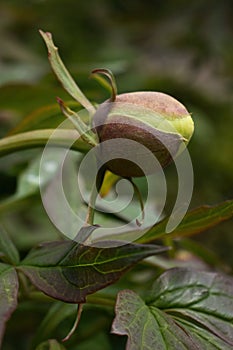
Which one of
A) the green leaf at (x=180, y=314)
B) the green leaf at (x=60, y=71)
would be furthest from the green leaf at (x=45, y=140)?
the green leaf at (x=180, y=314)

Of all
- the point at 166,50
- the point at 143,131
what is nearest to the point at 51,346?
the point at 143,131

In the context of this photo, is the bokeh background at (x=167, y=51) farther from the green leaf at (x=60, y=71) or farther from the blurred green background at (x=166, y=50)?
the green leaf at (x=60, y=71)

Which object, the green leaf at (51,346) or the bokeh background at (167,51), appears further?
the bokeh background at (167,51)

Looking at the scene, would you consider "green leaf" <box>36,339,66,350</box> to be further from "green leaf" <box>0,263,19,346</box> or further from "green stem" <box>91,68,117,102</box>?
"green stem" <box>91,68,117,102</box>

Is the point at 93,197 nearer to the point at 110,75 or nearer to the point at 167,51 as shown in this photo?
the point at 110,75

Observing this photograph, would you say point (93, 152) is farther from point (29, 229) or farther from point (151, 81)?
point (151, 81)

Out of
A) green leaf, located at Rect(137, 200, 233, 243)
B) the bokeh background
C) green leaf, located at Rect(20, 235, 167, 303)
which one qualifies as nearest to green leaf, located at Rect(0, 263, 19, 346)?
green leaf, located at Rect(20, 235, 167, 303)
